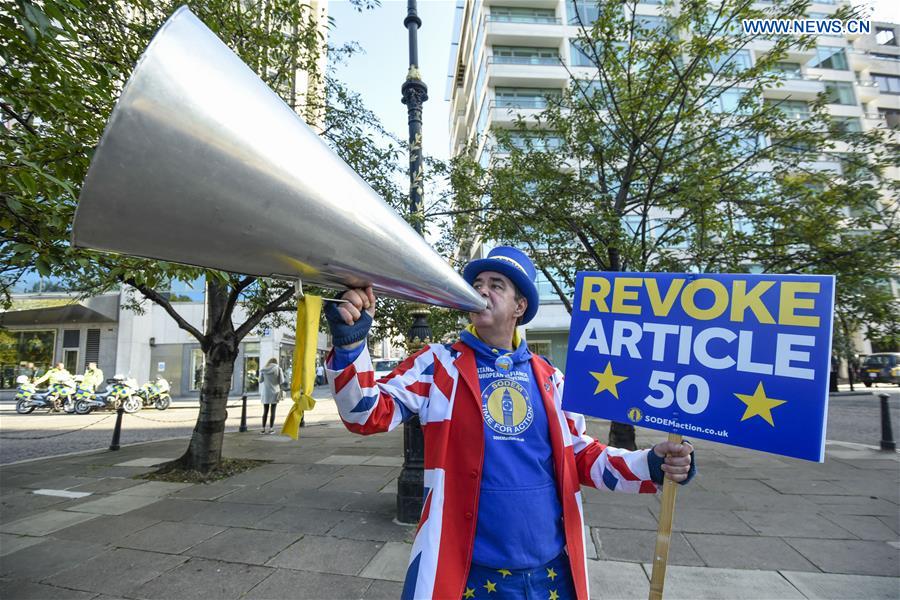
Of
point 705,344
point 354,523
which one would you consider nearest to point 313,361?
point 705,344

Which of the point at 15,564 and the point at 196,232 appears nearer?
the point at 196,232

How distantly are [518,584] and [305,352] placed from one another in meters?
1.06

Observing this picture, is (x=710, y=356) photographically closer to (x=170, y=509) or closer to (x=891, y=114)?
(x=170, y=509)

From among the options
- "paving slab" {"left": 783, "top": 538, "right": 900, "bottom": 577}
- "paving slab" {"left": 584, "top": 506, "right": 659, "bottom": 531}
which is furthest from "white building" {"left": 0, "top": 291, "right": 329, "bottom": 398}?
"paving slab" {"left": 783, "top": 538, "right": 900, "bottom": 577}

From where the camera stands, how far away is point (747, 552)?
3.72 metres

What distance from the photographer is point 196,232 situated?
0.79 m

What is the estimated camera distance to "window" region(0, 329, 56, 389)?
845 inches

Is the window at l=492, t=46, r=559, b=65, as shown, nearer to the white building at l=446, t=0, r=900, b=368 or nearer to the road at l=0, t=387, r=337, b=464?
the white building at l=446, t=0, r=900, b=368

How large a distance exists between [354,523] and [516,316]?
335 centimetres

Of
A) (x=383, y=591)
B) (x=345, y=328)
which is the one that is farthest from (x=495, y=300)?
(x=383, y=591)

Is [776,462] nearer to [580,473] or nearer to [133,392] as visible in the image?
[580,473]

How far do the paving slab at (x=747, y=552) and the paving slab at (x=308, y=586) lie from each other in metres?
2.61

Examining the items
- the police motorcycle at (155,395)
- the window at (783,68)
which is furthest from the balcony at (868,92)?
the police motorcycle at (155,395)

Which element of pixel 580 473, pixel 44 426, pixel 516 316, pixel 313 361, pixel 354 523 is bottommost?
pixel 44 426
